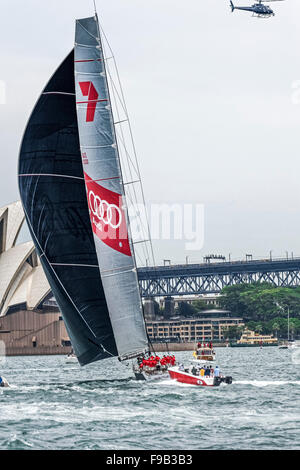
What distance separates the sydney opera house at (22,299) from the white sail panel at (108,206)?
48960 mm

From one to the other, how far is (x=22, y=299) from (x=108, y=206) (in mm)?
68052

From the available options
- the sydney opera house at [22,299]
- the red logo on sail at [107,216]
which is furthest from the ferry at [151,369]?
the sydney opera house at [22,299]

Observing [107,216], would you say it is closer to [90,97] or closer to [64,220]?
[64,220]

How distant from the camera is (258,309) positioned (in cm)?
15338

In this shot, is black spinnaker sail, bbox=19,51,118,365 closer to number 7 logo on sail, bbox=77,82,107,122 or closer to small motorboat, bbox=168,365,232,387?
number 7 logo on sail, bbox=77,82,107,122

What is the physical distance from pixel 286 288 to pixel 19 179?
12456cm

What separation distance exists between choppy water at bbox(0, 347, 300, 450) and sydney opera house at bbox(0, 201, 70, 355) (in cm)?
5070

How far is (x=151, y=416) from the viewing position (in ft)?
83.5

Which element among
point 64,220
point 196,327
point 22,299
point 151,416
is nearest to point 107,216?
point 64,220

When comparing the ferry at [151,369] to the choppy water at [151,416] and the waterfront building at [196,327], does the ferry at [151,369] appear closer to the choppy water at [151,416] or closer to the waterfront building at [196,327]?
the choppy water at [151,416]

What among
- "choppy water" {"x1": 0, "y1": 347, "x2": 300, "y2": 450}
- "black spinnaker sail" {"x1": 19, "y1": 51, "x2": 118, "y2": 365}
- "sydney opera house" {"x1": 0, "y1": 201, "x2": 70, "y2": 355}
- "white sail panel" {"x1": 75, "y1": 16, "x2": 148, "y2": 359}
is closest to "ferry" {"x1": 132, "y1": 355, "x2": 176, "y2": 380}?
"choppy water" {"x1": 0, "y1": 347, "x2": 300, "y2": 450}

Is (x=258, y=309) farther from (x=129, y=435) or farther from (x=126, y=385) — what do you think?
(x=129, y=435)

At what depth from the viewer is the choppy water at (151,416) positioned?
69.3 feet
